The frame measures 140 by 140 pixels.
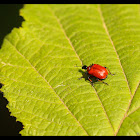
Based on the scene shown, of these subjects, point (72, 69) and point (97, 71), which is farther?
point (72, 69)

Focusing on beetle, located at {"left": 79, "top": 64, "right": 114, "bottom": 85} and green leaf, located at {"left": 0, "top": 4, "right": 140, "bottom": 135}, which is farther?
beetle, located at {"left": 79, "top": 64, "right": 114, "bottom": 85}

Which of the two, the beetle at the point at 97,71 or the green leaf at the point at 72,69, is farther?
the beetle at the point at 97,71

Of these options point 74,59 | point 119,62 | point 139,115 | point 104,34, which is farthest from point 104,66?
point 139,115

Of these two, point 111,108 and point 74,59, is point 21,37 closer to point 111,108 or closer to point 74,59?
point 74,59
